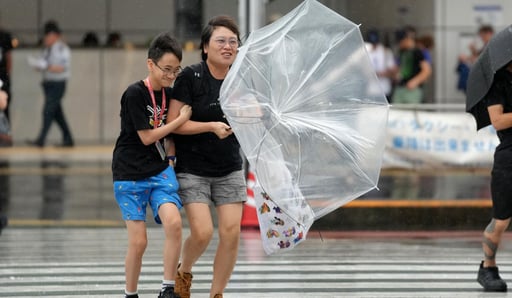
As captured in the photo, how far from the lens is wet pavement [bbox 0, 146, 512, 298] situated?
8.67 m

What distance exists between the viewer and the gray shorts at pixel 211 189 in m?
7.30

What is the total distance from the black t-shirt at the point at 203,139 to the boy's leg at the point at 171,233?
11.2 inches

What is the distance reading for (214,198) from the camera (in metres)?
7.39

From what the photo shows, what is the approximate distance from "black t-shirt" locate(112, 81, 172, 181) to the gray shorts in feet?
0.57

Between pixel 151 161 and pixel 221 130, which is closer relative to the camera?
pixel 221 130

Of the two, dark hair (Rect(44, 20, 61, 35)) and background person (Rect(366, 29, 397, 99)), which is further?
dark hair (Rect(44, 20, 61, 35))

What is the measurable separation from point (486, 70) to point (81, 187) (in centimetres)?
861

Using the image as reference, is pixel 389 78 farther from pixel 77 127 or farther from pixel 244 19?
pixel 244 19

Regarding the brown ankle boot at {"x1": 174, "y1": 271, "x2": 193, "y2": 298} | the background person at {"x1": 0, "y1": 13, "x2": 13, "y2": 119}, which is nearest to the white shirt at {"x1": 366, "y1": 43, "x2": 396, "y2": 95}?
the background person at {"x1": 0, "y1": 13, "x2": 13, "y2": 119}

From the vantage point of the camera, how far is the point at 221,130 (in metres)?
7.09

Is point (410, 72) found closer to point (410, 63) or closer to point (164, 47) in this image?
point (410, 63)

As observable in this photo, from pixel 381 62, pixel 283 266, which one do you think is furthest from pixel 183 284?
pixel 381 62

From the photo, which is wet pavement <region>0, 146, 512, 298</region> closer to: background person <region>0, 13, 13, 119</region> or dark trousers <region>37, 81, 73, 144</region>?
background person <region>0, 13, 13, 119</region>

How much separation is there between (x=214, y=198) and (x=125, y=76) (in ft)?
42.7
